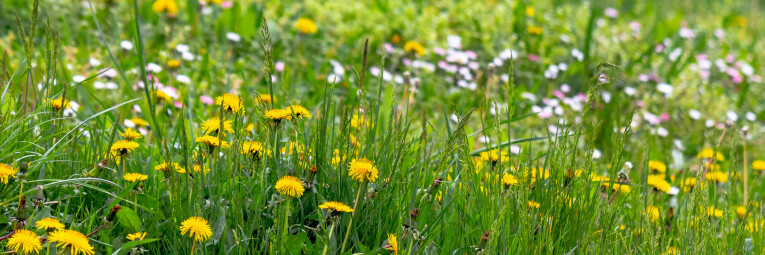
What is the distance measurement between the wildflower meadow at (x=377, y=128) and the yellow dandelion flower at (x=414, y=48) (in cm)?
3

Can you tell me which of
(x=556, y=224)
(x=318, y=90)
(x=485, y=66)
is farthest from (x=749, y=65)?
(x=556, y=224)

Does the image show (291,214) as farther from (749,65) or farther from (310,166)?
(749,65)

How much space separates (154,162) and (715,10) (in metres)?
7.41

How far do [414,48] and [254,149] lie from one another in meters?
2.62

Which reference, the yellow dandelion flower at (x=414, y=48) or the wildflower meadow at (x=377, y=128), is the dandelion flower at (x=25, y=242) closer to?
the wildflower meadow at (x=377, y=128)

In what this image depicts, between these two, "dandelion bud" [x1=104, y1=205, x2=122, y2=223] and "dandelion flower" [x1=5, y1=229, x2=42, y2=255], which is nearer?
"dandelion flower" [x1=5, y1=229, x2=42, y2=255]

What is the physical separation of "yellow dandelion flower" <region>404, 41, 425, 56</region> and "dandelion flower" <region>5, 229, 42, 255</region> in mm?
3123

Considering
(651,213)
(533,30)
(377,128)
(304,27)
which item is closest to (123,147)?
(651,213)

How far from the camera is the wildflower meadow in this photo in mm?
1534

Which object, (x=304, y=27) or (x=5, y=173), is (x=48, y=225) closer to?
(x=5, y=173)

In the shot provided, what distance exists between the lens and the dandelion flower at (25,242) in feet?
4.00

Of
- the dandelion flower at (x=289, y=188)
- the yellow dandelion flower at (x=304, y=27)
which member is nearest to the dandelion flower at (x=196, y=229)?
the dandelion flower at (x=289, y=188)

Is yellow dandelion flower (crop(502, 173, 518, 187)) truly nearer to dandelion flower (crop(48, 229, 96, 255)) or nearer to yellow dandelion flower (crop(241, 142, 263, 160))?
yellow dandelion flower (crop(241, 142, 263, 160))

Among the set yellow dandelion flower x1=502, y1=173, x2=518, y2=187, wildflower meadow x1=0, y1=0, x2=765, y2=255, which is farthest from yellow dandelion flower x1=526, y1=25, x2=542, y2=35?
yellow dandelion flower x1=502, y1=173, x2=518, y2=187
